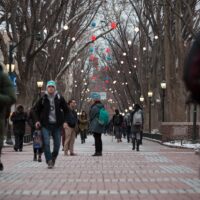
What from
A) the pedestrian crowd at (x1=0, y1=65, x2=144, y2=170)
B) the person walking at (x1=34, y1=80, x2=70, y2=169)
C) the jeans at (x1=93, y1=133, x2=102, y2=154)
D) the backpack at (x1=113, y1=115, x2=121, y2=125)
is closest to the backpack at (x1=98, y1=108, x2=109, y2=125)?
the pedestrian crowd at (x1=0, y1=65, x2=144, y2=170)

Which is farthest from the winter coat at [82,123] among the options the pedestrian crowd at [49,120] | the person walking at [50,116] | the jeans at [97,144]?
the person walking at [50,116]

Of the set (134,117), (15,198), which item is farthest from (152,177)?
(134,117)

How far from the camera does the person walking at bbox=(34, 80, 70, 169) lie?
1273 cm

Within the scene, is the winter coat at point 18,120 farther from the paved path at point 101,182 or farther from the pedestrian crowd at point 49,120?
the paved path at point 101,182

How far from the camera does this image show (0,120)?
8094mm

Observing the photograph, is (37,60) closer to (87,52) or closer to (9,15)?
(9,15)

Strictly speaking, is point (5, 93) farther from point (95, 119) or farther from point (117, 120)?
point (117, 120)

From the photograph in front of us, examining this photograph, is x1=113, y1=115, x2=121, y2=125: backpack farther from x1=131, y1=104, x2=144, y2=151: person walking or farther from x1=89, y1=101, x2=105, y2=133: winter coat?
x1=89, y1=101, x2=105, y2=133: winter coat

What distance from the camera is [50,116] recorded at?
504 inches

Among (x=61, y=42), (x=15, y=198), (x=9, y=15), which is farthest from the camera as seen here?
(x=61, y=42)

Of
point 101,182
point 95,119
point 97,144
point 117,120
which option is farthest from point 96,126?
point 117,120

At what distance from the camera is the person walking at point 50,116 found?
1273 cm

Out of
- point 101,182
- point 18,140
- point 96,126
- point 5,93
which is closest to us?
point 5,93

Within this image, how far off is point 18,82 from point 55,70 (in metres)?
9.38
